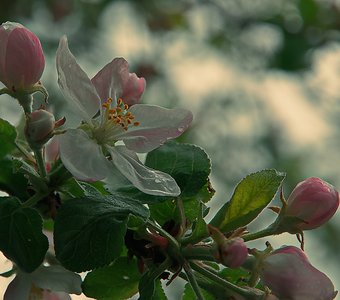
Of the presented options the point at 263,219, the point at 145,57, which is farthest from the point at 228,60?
the point at 263,219

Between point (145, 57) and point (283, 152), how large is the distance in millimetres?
793

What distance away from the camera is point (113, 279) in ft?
4.28

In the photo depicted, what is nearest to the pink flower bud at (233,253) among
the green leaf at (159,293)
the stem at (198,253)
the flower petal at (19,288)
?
the stem at (198,253)

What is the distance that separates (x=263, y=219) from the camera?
3.76m

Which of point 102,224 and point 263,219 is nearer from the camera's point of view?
point 102,224

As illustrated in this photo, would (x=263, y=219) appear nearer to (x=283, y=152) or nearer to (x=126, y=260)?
(x=283, y=152)

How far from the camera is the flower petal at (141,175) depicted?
1.20 metres

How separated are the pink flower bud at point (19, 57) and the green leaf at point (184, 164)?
219 millimetres

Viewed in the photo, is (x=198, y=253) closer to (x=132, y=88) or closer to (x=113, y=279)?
(x=113, y=279)

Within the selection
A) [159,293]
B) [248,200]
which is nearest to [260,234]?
[248,200]

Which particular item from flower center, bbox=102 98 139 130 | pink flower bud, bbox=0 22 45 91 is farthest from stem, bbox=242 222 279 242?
pink flower bud, bbox=0 22 45 91

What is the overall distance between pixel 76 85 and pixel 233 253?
1.09ft

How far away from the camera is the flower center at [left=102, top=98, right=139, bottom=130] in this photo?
132 cm

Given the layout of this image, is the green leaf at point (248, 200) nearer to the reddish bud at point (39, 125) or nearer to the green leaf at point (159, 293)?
the green leaf at point (159, 293)
